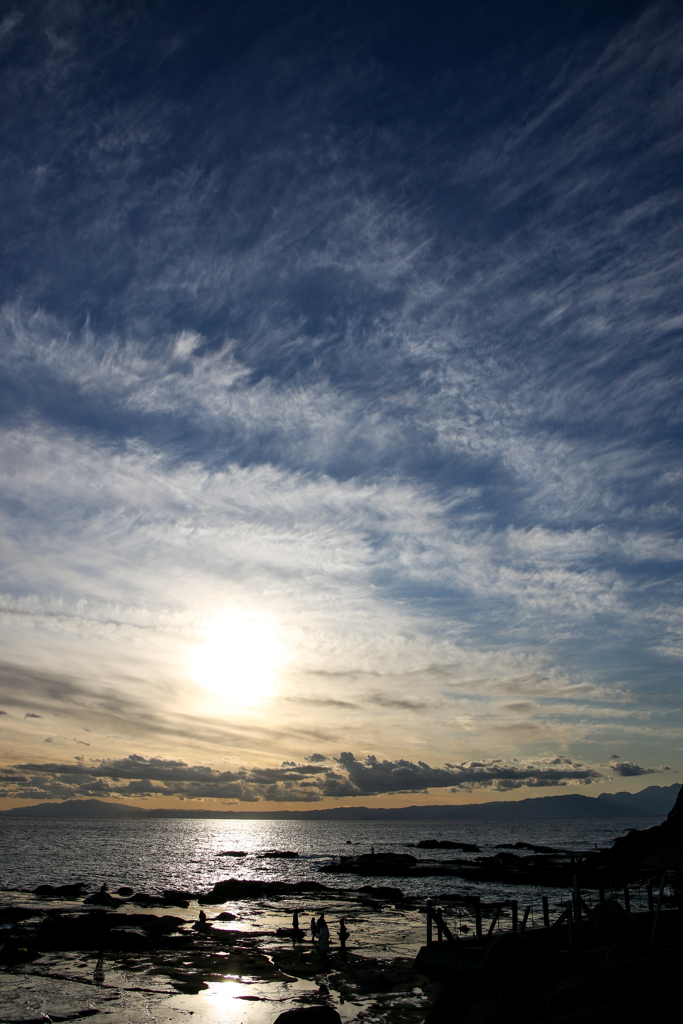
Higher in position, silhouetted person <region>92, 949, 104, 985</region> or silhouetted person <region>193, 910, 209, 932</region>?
silhouetted person <region>92, 949, 104, 985</region>

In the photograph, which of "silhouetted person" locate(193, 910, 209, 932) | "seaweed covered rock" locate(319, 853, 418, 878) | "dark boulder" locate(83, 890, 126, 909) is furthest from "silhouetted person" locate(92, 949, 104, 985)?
"seaweed covered rock" locate(319, 853, 418, 878)

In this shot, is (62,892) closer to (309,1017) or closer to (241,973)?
(241,973)

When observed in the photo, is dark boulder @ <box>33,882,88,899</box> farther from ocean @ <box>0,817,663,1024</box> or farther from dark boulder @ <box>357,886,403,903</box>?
dark boulder @ <box>357,886,403,903</box>

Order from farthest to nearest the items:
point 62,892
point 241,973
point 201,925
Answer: point 62,892 < point 201,925 < point 241,973

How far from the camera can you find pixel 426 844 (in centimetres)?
14350

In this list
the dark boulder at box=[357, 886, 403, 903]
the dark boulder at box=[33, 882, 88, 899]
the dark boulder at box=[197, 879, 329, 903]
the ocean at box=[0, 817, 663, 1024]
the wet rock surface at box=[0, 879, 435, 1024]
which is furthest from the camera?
the dark boulder at box=[33, 882, 88, 899]

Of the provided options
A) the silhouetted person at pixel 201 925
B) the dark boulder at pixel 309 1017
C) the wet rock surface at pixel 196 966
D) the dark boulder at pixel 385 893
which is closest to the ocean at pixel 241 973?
the wet rock surface at pixel 196 966

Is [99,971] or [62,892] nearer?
[99,971]

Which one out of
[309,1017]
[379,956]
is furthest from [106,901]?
[309,1017]

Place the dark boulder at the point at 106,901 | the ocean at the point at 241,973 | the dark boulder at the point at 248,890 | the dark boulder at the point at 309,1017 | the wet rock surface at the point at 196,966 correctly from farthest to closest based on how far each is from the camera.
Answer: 1. the dark boulder at the point at 248,890
2. the dark boulder at the point at 106,901
3. the wet rock surface at the point at 196,966
4. the ocean at the point at 241,973
5. the dark boulder at the point at 309,1017

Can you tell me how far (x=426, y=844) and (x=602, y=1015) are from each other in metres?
149

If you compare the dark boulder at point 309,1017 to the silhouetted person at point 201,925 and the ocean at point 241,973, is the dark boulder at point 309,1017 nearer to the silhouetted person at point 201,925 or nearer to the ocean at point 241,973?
the ocean at point 241,973

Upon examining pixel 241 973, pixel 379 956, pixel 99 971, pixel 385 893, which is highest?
pixel 241 973

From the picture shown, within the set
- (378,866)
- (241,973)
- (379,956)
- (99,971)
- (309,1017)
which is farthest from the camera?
(378,866)
